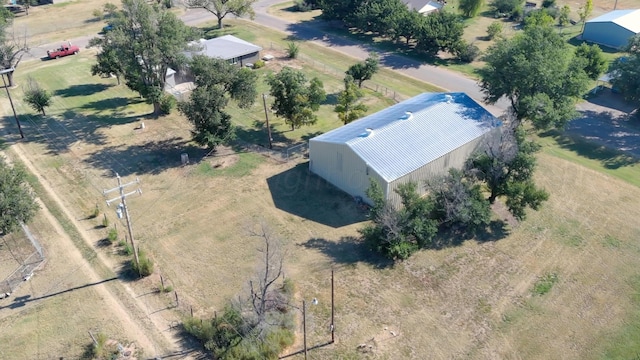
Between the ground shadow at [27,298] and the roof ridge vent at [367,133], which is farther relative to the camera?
the roof ridge vent at [367,133]

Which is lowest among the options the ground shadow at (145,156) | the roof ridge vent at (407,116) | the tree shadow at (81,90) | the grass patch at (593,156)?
the grass patch at (593,156)

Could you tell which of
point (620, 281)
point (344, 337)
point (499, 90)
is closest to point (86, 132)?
point (344, 337)

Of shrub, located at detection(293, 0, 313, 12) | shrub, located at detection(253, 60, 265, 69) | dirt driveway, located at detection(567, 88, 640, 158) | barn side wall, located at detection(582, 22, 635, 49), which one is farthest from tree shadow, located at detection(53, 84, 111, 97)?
barn side wall, located at detection(582, 22, 635, 49)

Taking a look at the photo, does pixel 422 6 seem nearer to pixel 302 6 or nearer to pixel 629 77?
pixel 302 6

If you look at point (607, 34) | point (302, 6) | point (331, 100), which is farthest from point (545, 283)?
point (302, 6)

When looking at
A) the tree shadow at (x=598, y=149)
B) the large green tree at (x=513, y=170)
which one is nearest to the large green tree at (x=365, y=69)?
the tree shadow at (x=598, y=149)

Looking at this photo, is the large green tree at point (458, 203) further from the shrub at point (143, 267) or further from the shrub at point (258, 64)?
the shrub at point (258, 64)

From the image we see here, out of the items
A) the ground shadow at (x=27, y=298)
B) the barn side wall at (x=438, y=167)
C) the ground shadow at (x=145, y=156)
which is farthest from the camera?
the ground shadow at (x=145, y=156)

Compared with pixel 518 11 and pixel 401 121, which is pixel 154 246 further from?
pixel 518 11
